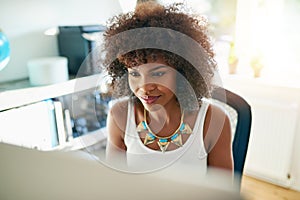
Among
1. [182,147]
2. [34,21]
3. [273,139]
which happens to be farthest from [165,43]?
[34,21]

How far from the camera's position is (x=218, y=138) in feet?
A: 2.47

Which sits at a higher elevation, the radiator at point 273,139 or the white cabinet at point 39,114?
the white cabinet at point 39,114

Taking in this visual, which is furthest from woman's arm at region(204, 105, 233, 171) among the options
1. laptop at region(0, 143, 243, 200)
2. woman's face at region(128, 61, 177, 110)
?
laptop at region(0, 143, 243, 200)

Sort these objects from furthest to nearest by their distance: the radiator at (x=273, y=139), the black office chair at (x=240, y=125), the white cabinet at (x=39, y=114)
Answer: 1. the radiator at (x=273, y=139)
2. the white cabinet at (x=39, y=114)
3. the black office chair at (x=240, y=125)

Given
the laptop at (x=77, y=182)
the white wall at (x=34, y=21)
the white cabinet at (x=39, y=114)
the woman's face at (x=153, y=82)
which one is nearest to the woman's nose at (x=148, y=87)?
the woman's face at (x=153, y=82)

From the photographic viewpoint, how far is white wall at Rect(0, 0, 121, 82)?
1797mm

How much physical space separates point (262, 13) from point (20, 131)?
1.62 metres

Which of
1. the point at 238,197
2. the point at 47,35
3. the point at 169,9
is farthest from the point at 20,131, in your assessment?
the point at 238,197

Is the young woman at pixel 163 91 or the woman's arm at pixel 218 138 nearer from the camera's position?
the young woman at pixel 163 91

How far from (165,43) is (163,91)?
0.33 feet

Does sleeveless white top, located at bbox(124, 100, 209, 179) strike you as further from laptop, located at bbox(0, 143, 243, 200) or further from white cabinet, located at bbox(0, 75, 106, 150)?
white cabinet, located at bbox(0, 75, 106, 150)

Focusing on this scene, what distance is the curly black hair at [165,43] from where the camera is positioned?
0.57 metres

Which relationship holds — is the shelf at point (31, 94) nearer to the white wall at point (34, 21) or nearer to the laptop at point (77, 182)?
the white wall at point (34, 21)

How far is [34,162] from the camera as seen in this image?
0.29m
